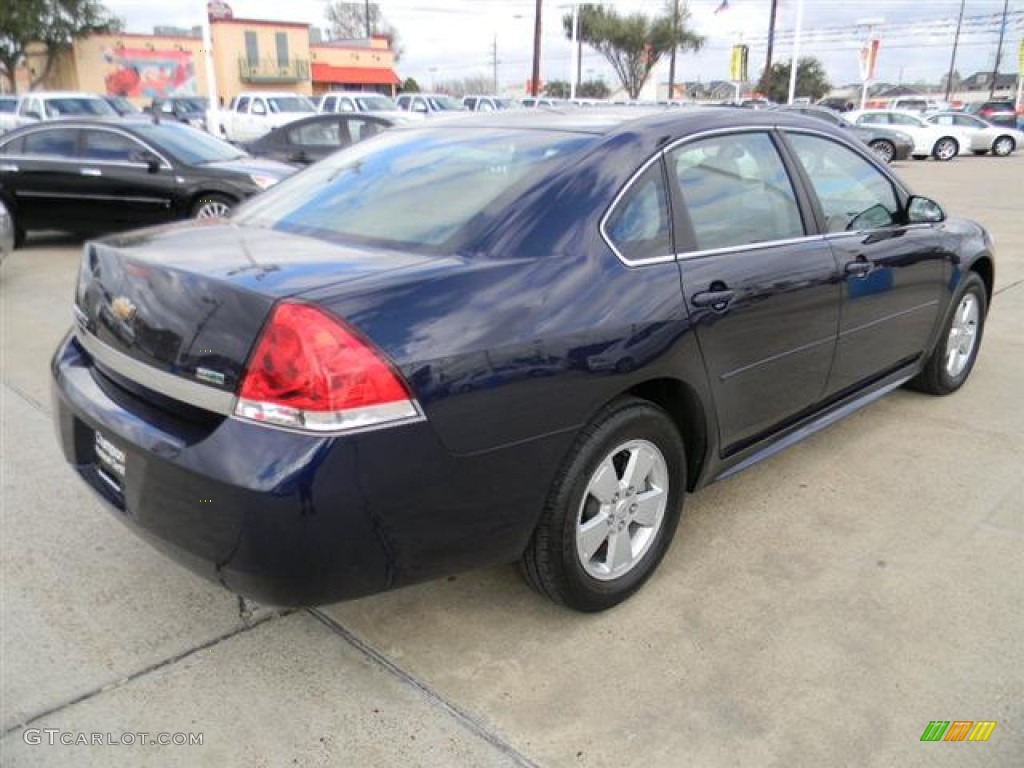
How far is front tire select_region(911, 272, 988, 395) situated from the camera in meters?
4.58

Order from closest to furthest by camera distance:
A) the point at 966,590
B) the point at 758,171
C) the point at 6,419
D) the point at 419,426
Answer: the point at 419,426 < the point at 966,590 < the point at 758,171 < the point at 6,419

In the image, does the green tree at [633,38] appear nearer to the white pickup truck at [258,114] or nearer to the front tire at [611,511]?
the white pickup truck at [258,114]

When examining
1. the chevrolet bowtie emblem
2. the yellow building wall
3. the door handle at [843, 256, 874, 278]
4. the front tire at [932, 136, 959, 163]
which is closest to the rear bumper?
the chevrolet bowtie emblem

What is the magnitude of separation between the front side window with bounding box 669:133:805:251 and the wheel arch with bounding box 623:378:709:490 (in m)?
0.51

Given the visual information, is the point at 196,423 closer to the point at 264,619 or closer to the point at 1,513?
Answer: the point at 264,619

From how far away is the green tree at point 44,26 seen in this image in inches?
1510

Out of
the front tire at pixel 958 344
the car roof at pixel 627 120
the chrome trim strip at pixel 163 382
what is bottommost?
the front tire at pixel 958 344

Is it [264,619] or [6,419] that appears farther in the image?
[6,419]

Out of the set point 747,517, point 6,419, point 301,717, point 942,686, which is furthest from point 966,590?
point 6,419

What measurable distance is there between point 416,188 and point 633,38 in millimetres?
57269

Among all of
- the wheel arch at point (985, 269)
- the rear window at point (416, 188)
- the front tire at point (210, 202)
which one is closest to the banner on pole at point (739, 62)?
the front tire at point (210, 202)

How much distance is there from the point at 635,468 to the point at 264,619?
1.31 m

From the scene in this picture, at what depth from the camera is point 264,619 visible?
2.77 metres

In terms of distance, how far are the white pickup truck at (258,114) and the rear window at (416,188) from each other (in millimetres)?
21105
